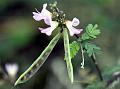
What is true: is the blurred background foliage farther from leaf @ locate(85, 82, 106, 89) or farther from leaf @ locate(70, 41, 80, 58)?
leaf @ locate(70, 41, 80, 58)

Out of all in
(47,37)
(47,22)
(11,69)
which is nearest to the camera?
(47,22)

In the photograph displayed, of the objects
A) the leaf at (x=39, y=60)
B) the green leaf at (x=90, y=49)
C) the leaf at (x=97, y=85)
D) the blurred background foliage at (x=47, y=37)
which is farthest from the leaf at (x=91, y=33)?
the blurred background foliage at (x=47, y=37)

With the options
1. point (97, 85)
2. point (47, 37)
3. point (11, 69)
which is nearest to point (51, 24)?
point (97, 85)

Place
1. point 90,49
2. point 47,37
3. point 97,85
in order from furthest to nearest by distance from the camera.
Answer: point 47,37 < point 97,85 < point 90,49

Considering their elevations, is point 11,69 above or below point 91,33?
below

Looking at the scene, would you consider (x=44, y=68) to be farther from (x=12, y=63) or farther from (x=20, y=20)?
(x=20, y=20)

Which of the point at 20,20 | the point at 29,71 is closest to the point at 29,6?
the point at 20,20

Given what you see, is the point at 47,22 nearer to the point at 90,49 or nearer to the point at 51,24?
the point at 51,24
